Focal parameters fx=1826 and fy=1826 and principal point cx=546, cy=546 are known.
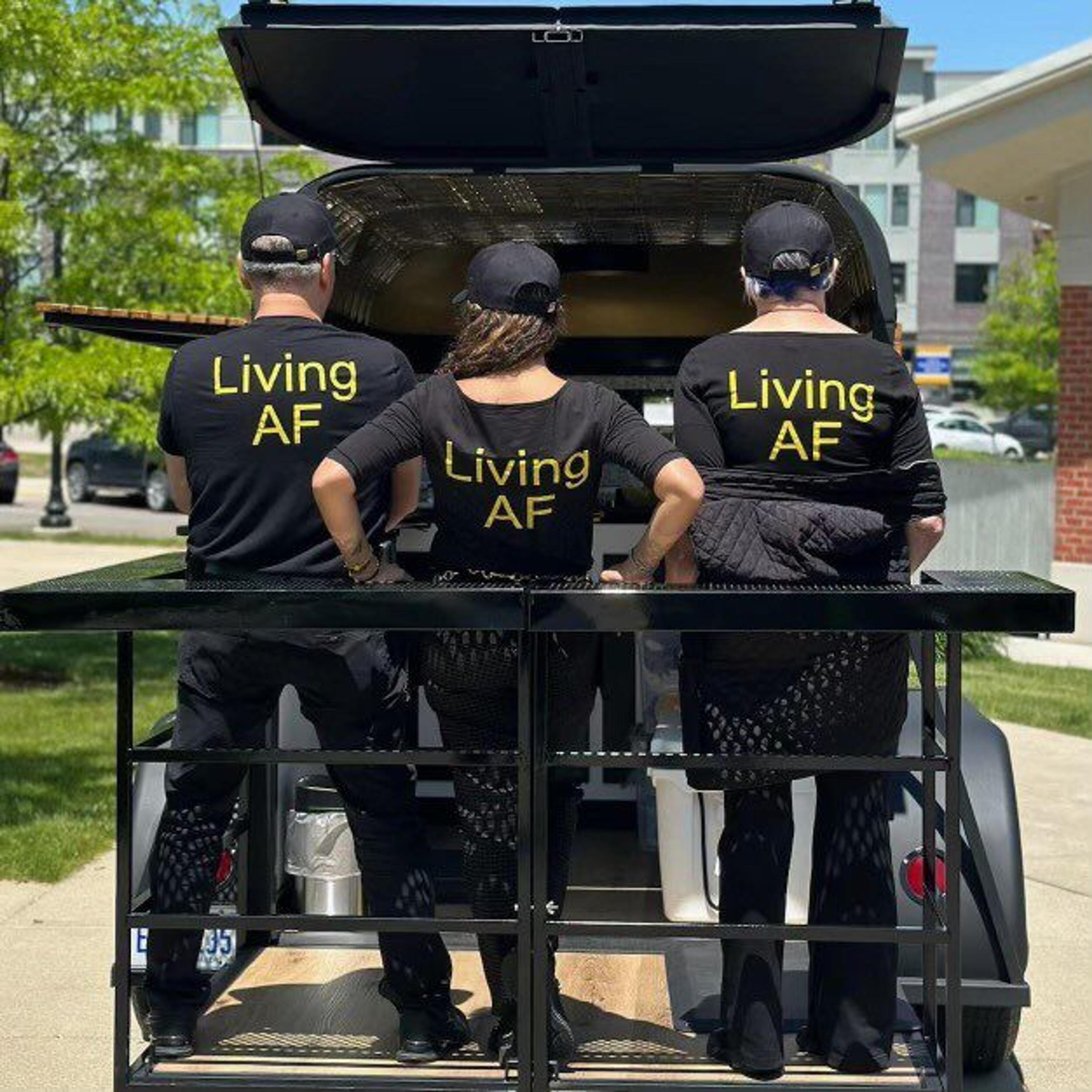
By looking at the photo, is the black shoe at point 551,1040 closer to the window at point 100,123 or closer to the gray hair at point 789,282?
the gray hair at point 789,282

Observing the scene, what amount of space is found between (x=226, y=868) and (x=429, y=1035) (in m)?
0.86

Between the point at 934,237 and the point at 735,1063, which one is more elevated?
the point at 934,237

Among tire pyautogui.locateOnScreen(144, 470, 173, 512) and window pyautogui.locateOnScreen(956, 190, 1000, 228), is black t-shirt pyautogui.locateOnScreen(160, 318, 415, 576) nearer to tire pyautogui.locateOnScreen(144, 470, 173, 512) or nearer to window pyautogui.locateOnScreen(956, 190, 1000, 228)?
tire pyautogui.locateOnScreen(144, 470, 173, 512)

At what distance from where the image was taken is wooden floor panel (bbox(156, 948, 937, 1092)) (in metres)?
3.36

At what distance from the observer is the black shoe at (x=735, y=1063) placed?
3.34 m

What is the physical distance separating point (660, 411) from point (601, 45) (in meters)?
21.8

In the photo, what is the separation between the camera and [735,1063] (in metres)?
3.38

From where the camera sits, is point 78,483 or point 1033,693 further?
point 78,483

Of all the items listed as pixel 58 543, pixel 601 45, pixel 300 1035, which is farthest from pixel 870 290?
pixel 58 543

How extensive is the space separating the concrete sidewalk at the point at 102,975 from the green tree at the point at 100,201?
6.04m

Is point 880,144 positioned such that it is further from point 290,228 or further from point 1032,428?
point 290,228

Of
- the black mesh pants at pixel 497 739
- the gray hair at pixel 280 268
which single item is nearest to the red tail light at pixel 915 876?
the black mesh pants at pixel 497 739

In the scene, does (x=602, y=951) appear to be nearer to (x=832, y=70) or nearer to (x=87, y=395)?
(x=832, y=70)

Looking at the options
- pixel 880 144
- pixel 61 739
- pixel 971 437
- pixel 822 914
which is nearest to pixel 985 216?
pixel 880 144
